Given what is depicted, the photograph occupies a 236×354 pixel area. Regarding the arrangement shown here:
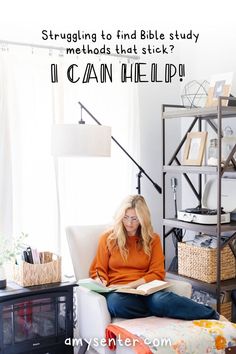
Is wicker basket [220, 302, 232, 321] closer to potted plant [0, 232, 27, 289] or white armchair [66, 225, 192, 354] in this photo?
white armchair [66, 225, 192, 354]

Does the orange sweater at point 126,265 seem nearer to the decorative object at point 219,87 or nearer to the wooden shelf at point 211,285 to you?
the wooden shelf at point 211,285

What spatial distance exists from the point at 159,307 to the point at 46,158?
4.07ft

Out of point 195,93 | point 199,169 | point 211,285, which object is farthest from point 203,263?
point 195,93

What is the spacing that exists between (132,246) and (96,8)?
164cm

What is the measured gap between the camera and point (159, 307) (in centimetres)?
257

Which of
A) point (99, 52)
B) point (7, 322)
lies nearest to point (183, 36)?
point (99, 52)

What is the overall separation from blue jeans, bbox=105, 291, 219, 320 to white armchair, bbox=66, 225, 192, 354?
0.22ft

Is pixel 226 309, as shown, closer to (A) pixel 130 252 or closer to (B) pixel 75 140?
(A) pixel 130 252

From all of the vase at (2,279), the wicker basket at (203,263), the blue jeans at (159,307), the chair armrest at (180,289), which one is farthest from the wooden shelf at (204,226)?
the vase at (2,279)

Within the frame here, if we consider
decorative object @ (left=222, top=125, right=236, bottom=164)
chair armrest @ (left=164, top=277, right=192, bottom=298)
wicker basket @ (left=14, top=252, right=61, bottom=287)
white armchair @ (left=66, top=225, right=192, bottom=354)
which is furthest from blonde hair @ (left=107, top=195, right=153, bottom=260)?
decorative object @ (left=222, top=125, right=236, bottom=164)

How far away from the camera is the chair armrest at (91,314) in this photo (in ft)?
8.27

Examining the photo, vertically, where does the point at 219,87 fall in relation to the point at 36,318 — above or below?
above

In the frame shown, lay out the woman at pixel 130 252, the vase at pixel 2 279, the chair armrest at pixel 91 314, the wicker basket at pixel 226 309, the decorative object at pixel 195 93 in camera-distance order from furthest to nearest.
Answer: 1. the decorative object at pixel 195 93
2. the wicker basket at pixel 226 309
3. the woman at pixel 130 252
4. the vase at pixel 2 279
5. the chair armrest at pixel 91 314

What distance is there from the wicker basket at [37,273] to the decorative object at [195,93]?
5.18 feet
